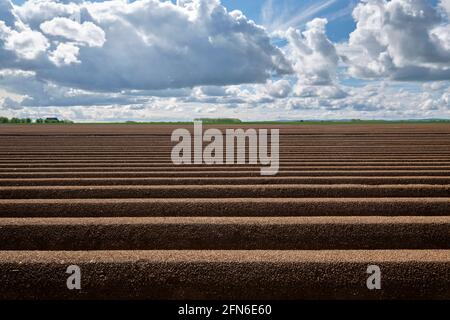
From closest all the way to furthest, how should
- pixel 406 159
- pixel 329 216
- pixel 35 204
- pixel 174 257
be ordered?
pixel 174 257, pixel 329 216, pixel 35 204, pixel 406 159

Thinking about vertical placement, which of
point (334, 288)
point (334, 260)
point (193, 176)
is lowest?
point (334, 288)

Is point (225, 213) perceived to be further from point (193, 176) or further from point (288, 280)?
point (193, 176)

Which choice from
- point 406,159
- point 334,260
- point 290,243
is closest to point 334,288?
point 334,260

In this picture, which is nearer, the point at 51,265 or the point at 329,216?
the point at 51,265

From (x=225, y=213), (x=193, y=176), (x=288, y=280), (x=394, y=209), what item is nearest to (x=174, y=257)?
(x=288, y=280)

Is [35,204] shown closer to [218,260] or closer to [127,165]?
[218,260]

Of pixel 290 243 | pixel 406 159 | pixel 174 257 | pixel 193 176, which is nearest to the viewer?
pixel 174 257

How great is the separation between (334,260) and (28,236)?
7.89ft

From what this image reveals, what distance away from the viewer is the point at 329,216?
11.5ft

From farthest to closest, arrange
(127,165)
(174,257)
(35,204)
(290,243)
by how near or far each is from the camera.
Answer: (127,165) < (35,204) < (290,243) < (174,257)

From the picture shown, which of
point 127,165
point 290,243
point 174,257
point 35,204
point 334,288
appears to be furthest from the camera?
point 127,165

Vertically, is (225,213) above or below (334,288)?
above

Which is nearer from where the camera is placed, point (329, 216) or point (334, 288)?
point (334, 288)

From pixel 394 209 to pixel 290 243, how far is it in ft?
4.19
